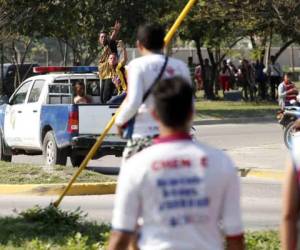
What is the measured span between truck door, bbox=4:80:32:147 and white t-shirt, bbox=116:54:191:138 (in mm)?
9636

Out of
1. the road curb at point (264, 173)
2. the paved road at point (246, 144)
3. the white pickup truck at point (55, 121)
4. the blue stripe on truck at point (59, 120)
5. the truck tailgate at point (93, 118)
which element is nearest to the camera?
the road curb at point (264, 173)

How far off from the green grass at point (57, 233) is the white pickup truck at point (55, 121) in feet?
16.0

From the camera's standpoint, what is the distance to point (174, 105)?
3.93 metres

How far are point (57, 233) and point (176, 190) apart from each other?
4.90m

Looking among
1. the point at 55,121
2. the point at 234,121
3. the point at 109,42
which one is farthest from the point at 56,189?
the point at 234,121

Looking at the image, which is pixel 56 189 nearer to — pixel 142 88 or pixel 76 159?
pixel 76 159

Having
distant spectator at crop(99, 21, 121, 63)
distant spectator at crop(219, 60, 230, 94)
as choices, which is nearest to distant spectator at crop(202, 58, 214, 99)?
distant spectator at crop(219, 60, 230, 94)

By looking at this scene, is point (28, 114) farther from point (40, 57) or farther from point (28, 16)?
point (40, 57)

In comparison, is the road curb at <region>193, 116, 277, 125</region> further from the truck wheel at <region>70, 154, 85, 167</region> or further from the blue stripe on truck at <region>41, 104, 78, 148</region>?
the blue stripe on truck at <region>41, 104, 78, 148</region>

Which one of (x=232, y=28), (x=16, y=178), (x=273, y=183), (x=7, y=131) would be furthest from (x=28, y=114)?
(x=232, y=28)

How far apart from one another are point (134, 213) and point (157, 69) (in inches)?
110

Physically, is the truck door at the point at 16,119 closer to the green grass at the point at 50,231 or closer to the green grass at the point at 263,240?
the green grass at the point at 50,231

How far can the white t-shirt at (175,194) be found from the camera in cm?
390

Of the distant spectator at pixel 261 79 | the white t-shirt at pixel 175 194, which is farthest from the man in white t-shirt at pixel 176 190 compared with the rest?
the distant spectator at pixel 261 79
